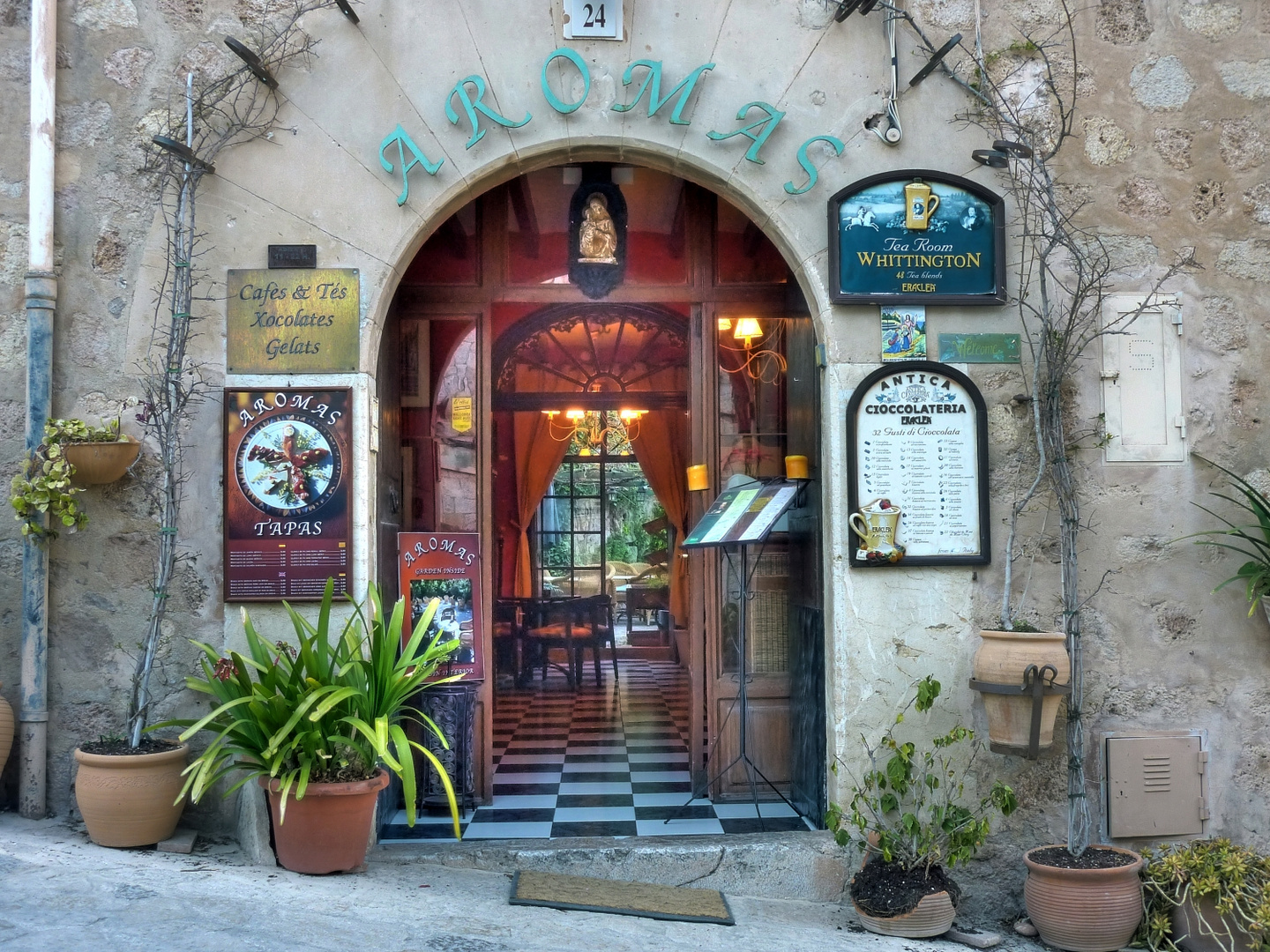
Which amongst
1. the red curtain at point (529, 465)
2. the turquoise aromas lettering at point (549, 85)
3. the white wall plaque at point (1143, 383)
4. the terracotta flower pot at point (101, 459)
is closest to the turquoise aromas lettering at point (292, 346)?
the terracotta flower pot at point (101, 459)

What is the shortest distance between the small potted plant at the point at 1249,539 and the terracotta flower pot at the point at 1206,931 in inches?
44.1

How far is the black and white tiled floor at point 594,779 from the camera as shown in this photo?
15.0 ft

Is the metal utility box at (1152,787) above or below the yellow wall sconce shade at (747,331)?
below

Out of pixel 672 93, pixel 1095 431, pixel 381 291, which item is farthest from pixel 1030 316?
pixel 381 291

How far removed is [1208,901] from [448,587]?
3.15 m

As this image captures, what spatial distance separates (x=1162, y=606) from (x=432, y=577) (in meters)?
3.00

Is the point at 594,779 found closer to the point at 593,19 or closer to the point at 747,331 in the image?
the point at 747,331

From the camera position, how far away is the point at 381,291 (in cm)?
421

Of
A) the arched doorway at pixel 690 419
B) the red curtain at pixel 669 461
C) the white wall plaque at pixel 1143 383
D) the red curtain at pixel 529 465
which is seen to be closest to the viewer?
the white wall plaque at pixel 1143 383

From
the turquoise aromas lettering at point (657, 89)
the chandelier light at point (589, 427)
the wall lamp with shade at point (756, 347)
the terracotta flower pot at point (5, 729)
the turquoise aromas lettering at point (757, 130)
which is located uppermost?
the turquoise aromas lettering at point (657, 89)

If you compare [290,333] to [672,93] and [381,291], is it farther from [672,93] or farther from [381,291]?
[672,93]

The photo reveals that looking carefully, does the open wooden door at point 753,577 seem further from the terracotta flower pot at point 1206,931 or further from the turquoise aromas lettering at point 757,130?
the terracotta flower pot at point 1206,931

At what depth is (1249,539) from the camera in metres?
4.11

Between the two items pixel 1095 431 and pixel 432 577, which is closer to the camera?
pixel 1095 431
